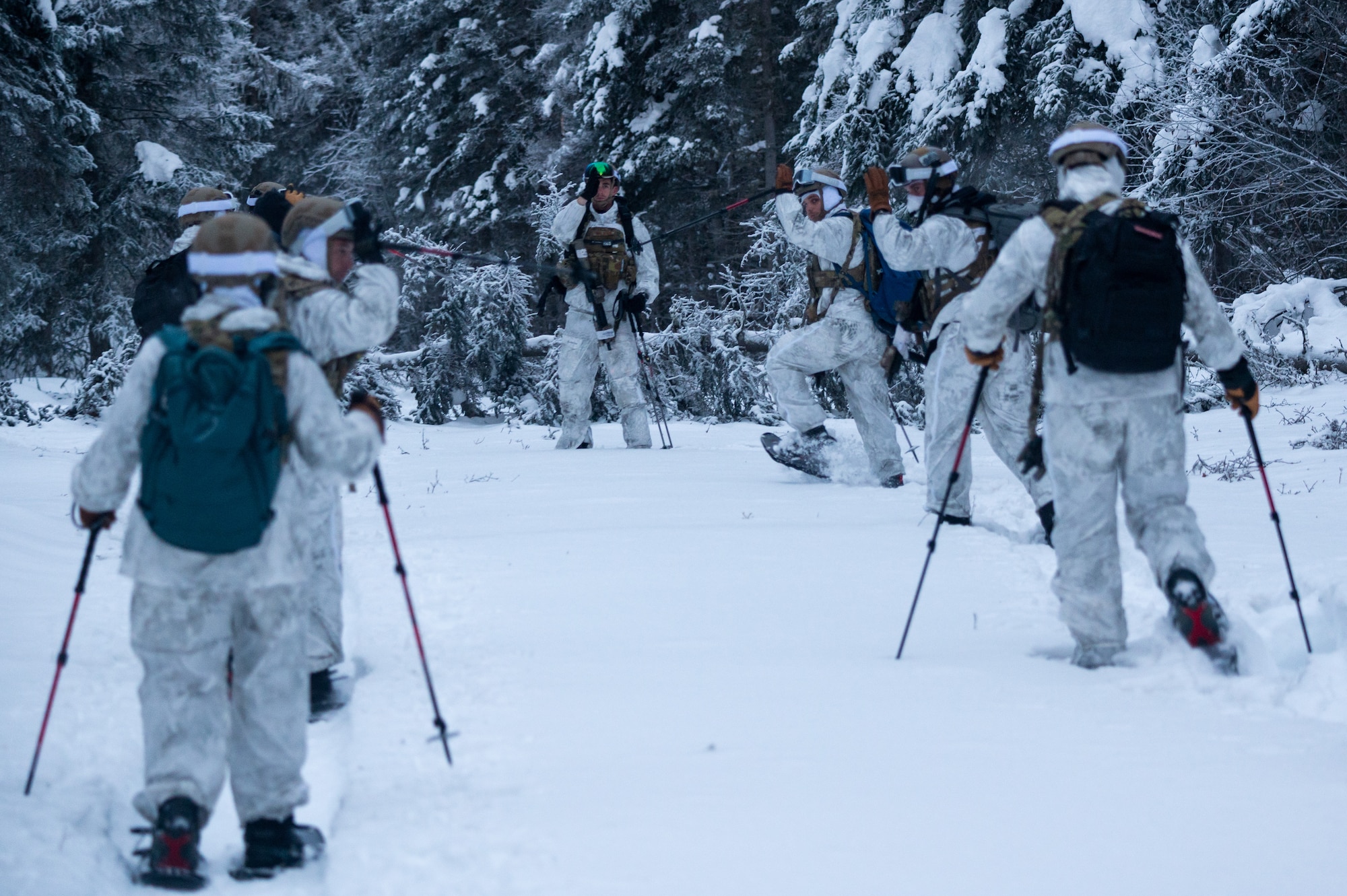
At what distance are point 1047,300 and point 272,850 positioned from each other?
119 inches

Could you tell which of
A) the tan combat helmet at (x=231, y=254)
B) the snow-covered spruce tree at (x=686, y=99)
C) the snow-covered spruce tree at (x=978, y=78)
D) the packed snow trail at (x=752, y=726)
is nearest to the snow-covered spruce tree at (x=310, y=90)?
the snow-covered spruce tree at (x=686, y=99)

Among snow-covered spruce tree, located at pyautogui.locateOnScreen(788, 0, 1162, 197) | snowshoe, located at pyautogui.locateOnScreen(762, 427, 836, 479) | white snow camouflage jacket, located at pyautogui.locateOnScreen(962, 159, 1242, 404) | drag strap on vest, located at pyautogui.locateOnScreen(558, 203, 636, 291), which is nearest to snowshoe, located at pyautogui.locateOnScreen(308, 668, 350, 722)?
white snow camouflage jacket, located at pyautogui.locateOnScreen(962, 159, 1242, 404)

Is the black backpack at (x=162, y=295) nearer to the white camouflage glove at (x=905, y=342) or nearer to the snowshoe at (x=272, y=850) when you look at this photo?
the snowshoe at (x=272, y=850)

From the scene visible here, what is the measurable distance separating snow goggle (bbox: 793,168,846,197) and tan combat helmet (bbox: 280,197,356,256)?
4.16 metres

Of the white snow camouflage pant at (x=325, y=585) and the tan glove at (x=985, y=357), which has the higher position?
the tan glove at (x=985, y=357)

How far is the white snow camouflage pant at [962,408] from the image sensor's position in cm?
669

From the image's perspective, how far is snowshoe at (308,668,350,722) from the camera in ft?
14.2

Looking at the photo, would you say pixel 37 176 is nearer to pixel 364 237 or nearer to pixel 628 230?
pixel 628 230

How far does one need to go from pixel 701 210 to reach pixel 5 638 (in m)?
18.7

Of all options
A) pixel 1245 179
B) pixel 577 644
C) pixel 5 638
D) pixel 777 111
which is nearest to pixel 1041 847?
pixel 577 644

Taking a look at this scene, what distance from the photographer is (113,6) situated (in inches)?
774

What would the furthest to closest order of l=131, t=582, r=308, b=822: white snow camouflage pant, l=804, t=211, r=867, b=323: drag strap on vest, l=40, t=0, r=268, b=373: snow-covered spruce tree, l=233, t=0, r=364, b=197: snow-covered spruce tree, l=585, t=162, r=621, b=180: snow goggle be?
l=233, t=0, r=364, b=197: snow-covered spruce tree → l=40, t=0, r=268, b=373: snow-covered spruce tree → l=585, t=162, r=621, b=180: snow goggle → l=804, t=211, r=867, b=323: drag strap on vest → l=131, t=582, r=308, b=822: white snow camouflage pant

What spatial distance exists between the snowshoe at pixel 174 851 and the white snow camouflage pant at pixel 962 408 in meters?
4.42

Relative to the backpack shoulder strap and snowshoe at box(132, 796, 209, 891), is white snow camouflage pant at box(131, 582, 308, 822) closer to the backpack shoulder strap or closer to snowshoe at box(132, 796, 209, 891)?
snowshoe at box(132, 796, 209, 891)
